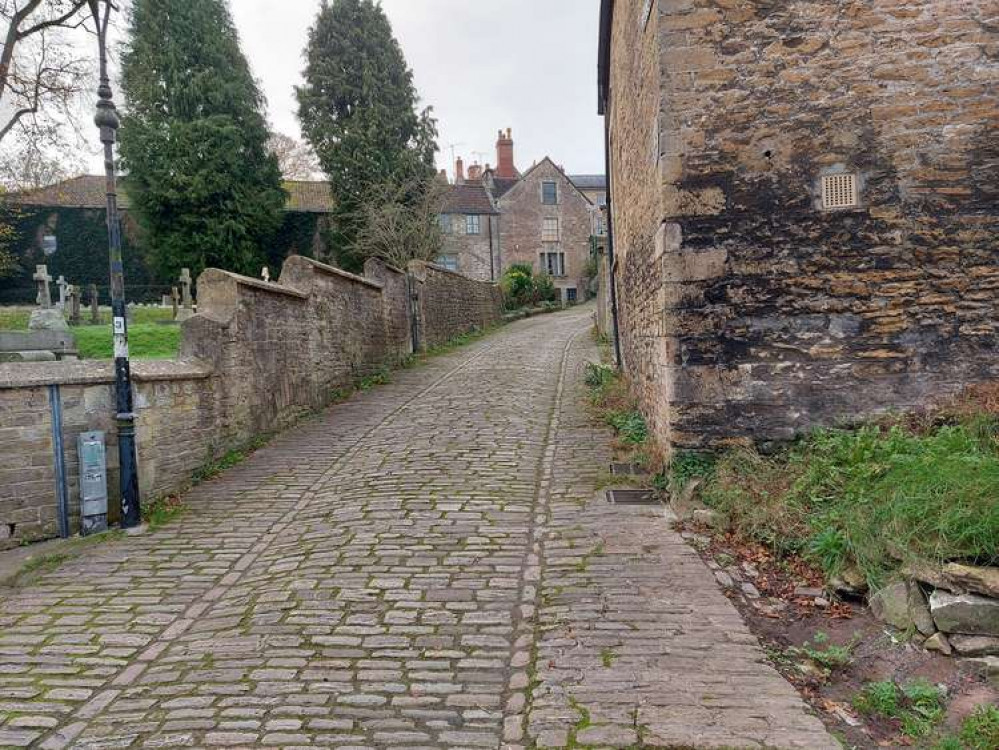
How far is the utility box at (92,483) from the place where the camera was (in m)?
6.48

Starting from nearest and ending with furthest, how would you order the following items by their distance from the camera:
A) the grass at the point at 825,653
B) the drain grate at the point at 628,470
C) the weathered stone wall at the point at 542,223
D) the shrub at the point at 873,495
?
1. the grass at the point at 825,653
2. the shrub at the point at 873,495
3. the drain grate at the point at 628,470
4. the weathered stone wall at the point at 542,223

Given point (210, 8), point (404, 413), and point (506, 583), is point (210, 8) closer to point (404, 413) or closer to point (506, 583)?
point (404, 413)

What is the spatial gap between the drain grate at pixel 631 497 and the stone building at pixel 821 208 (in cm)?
70

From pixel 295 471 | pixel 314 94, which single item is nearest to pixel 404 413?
pixel 295 471

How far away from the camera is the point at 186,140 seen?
1149 inches

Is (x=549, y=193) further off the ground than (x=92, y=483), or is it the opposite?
(x=549, y=193)

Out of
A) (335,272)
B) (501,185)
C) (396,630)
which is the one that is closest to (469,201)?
(501,185)

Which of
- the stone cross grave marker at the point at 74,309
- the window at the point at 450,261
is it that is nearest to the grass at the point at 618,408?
the stone cross grave marker at the point at 74,309

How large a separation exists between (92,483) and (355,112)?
2934cm

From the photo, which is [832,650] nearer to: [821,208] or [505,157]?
[821,208]

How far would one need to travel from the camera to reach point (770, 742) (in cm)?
309

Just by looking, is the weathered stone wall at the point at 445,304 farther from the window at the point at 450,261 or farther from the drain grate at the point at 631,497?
the window at the point at 450,261

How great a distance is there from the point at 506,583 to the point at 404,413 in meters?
6.77

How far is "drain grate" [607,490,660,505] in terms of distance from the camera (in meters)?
6.72
